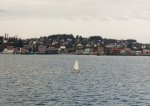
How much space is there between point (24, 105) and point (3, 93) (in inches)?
327

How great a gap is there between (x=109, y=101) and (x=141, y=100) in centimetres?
318

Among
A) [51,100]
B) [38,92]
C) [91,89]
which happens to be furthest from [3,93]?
[91,89]

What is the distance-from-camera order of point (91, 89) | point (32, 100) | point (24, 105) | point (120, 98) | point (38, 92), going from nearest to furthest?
point (24, 105) < point (32, 100) < point (120, 98) < point (38, 92) < point (91, 89)

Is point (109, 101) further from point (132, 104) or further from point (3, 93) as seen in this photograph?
point (3, 93)

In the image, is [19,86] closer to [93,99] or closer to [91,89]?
[91,89]

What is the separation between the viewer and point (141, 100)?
4434 cm

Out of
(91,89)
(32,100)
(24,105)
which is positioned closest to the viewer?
(24,105)

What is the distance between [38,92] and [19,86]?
7176 millimetres

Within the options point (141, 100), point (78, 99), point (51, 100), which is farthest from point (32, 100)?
point (141, 100)

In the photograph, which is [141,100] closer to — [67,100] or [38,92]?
[67,100]

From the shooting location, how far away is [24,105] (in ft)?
131

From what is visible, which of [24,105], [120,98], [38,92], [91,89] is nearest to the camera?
[24,105]

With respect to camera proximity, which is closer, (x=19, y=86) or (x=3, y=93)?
(x=3, y=93)

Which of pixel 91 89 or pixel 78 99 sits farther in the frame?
pixel 91 89
